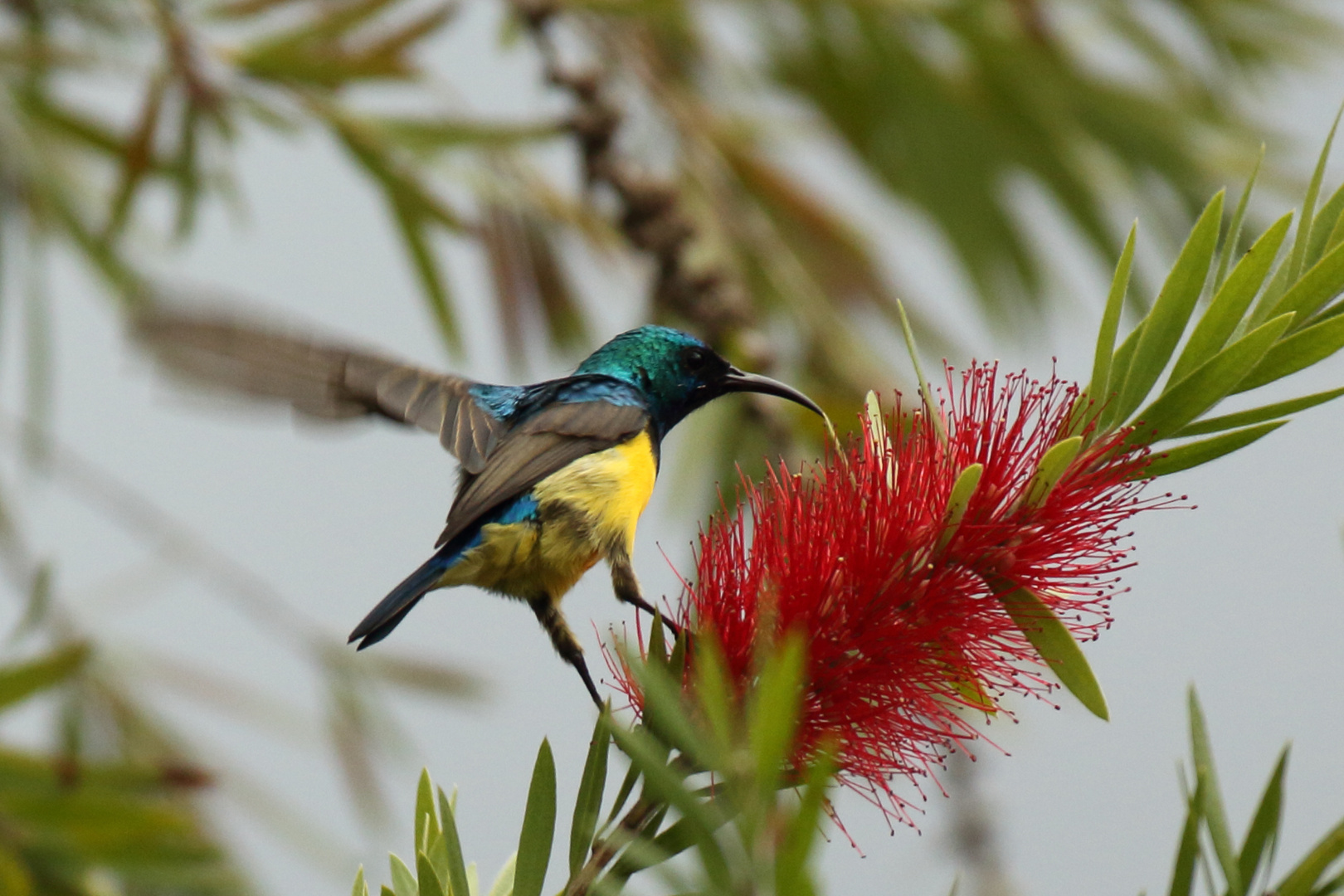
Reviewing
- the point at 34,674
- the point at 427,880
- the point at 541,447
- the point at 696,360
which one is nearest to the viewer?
the point at 427,880

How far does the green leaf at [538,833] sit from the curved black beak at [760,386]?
2.54ft

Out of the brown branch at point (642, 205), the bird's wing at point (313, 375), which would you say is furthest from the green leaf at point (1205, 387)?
the brown branch at point (642, 205)

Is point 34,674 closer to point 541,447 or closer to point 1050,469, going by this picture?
point 541,447

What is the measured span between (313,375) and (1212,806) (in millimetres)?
1201

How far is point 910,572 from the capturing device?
2.96 feet

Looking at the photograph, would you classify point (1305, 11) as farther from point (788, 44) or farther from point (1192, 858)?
point (1192, 858)

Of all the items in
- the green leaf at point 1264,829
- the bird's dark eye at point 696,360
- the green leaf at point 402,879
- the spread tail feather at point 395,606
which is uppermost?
the bird's dark eye at point 696,360

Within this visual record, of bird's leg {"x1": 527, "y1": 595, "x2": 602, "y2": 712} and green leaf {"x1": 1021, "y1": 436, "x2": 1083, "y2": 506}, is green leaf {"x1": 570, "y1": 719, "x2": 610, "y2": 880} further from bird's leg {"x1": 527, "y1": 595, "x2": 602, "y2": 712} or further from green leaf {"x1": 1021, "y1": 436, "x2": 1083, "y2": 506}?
bird's leg {"x1": 527, "y1": 595, "x2": 602, "y2": 712}

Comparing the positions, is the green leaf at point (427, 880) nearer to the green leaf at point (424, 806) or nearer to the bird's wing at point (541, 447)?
the green leaf at point (424, 806)

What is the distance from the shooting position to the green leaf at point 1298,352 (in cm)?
81

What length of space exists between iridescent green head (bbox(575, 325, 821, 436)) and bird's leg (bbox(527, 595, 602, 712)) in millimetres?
353

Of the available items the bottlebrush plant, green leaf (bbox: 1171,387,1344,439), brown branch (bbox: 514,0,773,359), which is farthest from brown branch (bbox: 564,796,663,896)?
brown branch (bbox: 514,0,773,359)

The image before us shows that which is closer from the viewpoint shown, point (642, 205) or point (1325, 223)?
point (1325, 223)

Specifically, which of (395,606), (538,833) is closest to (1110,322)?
(538,833)
